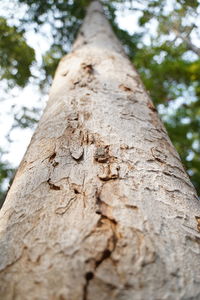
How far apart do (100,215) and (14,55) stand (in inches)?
181

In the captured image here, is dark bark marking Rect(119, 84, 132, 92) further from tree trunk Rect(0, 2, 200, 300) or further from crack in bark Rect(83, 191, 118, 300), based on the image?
crack in bark Rect(83, 191, 118, 300)

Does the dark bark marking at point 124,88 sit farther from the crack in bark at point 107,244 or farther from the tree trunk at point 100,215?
the crack in bark at point 107,244

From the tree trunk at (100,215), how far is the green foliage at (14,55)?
376 centimetres

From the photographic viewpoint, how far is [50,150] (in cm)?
113

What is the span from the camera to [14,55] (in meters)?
4.61

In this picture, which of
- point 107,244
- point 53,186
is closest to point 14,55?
point 53,186

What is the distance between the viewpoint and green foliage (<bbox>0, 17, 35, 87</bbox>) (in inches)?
175

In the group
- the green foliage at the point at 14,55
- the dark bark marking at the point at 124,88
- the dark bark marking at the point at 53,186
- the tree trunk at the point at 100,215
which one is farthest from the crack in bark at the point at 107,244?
the green foliage at the point at 14,55

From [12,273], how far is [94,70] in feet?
4.94

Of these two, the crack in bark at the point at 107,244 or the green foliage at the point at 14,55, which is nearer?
the crack in bark at the point at 107,244

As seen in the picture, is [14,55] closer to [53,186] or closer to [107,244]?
[53,186]

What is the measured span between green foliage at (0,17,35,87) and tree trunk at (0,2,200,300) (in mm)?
3760

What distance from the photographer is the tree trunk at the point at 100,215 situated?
61cm

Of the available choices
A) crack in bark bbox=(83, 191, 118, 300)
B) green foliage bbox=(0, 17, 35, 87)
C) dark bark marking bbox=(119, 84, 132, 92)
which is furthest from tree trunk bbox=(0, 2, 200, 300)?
green foliage bbox=(0, 17, 35, 87)
